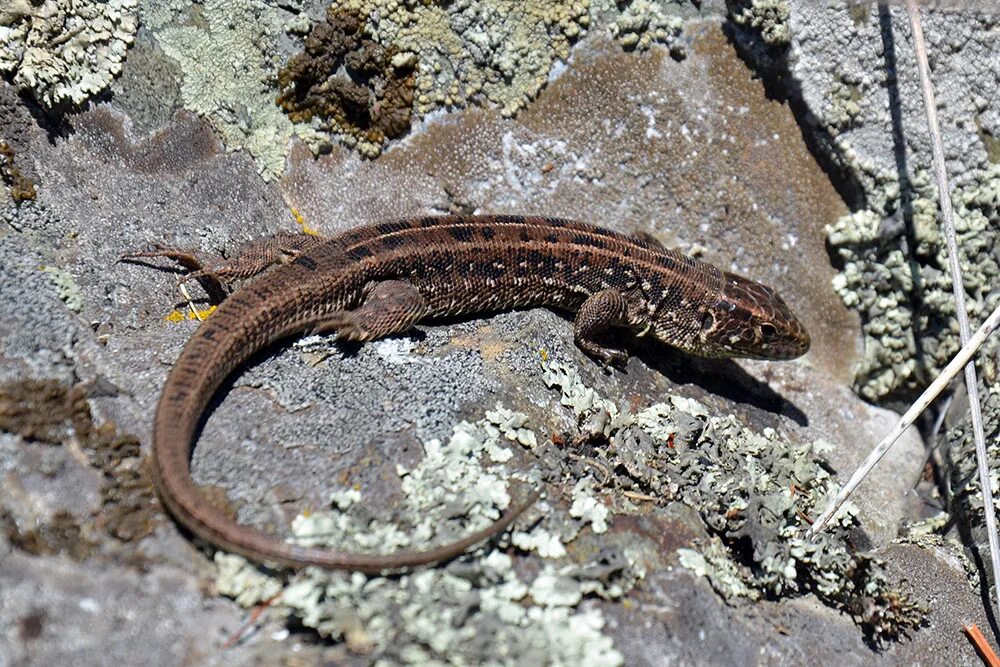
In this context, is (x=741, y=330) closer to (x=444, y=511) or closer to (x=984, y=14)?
(x=984, y=14)

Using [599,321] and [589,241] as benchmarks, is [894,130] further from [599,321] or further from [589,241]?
[599,321]

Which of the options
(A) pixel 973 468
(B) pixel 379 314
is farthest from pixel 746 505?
(B) pixel 379 314

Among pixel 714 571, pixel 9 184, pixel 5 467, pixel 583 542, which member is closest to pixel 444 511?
pixel 583 542

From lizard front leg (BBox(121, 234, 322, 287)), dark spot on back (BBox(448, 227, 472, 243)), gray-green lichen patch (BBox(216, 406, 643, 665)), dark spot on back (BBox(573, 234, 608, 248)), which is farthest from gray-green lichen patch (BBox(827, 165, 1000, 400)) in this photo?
lizard front leg (BBox(121, 234, 322, 287))

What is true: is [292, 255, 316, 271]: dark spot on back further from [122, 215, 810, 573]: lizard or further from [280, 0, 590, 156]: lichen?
[280, 0, 590, 156]: lichen

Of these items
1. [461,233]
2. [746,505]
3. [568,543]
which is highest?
[746,505]
